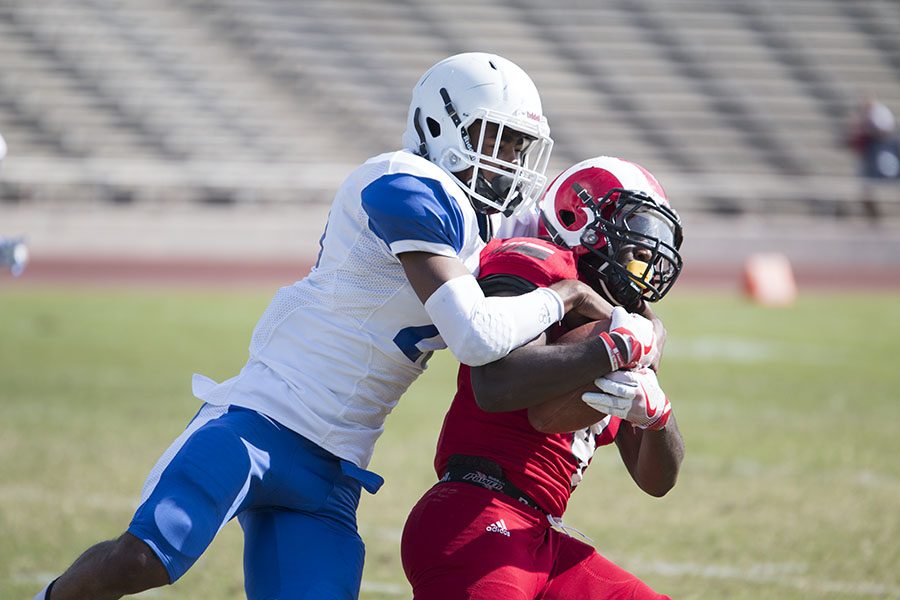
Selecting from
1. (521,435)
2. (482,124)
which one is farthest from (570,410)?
(482,124)

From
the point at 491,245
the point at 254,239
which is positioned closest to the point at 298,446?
the point at 491,245

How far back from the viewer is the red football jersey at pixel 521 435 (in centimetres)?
311

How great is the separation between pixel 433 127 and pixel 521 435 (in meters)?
0.86

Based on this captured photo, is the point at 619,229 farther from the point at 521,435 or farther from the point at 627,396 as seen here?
the point at 521,435

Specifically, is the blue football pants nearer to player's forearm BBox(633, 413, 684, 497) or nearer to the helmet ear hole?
player's forearm BBox(633, 413, 684, 497)

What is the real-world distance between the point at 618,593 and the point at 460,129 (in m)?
1.28

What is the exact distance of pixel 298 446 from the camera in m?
3.17

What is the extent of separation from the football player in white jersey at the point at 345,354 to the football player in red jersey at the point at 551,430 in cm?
10

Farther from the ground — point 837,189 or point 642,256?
point 642,256

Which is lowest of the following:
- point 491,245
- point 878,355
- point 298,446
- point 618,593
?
point 878,355

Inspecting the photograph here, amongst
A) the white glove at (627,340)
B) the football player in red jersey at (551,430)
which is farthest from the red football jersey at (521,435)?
the white glove at (627,340)

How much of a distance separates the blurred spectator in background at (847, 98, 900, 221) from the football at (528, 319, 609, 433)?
59.5 feet

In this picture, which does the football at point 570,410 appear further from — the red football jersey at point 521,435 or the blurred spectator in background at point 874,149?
the blurred spectator in background at point 874,149

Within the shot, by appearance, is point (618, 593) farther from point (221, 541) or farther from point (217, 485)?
point (221, 541)
